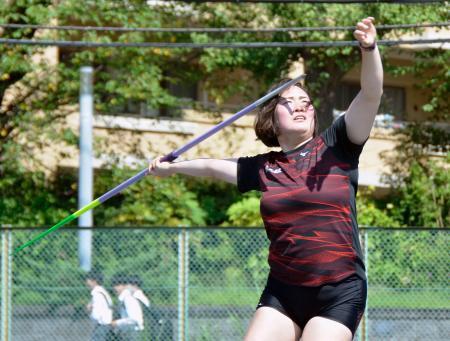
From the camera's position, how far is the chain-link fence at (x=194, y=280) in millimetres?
9836

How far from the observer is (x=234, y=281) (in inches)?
403

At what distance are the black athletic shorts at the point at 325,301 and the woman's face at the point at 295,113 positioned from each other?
695 mm

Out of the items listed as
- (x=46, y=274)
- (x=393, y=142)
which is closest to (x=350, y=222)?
(x=46, y=274)

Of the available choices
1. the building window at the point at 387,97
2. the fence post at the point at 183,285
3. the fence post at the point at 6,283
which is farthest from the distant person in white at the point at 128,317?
the building window at the point at 387,97

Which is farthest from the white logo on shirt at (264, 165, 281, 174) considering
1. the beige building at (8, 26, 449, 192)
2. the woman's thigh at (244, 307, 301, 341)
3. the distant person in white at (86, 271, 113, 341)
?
the beige building at (8, 26, 449, 192)

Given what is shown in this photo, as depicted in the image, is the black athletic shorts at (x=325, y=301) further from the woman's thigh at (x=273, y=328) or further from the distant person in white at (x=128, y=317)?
the distant person in white at (x=128, y=317)

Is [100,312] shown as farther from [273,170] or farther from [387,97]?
[387,97]

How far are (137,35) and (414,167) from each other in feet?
17.0

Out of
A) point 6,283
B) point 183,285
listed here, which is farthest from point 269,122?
point 6,283

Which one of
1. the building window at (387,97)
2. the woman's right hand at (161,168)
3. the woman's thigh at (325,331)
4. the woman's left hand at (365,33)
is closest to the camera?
the woman's left hand at (365,33)

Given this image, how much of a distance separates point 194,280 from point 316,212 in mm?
6338

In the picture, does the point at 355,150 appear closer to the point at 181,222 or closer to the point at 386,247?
the point at 386,247

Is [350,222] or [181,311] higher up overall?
[350,222]

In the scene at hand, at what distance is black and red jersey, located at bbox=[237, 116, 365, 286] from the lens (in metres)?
4.12
